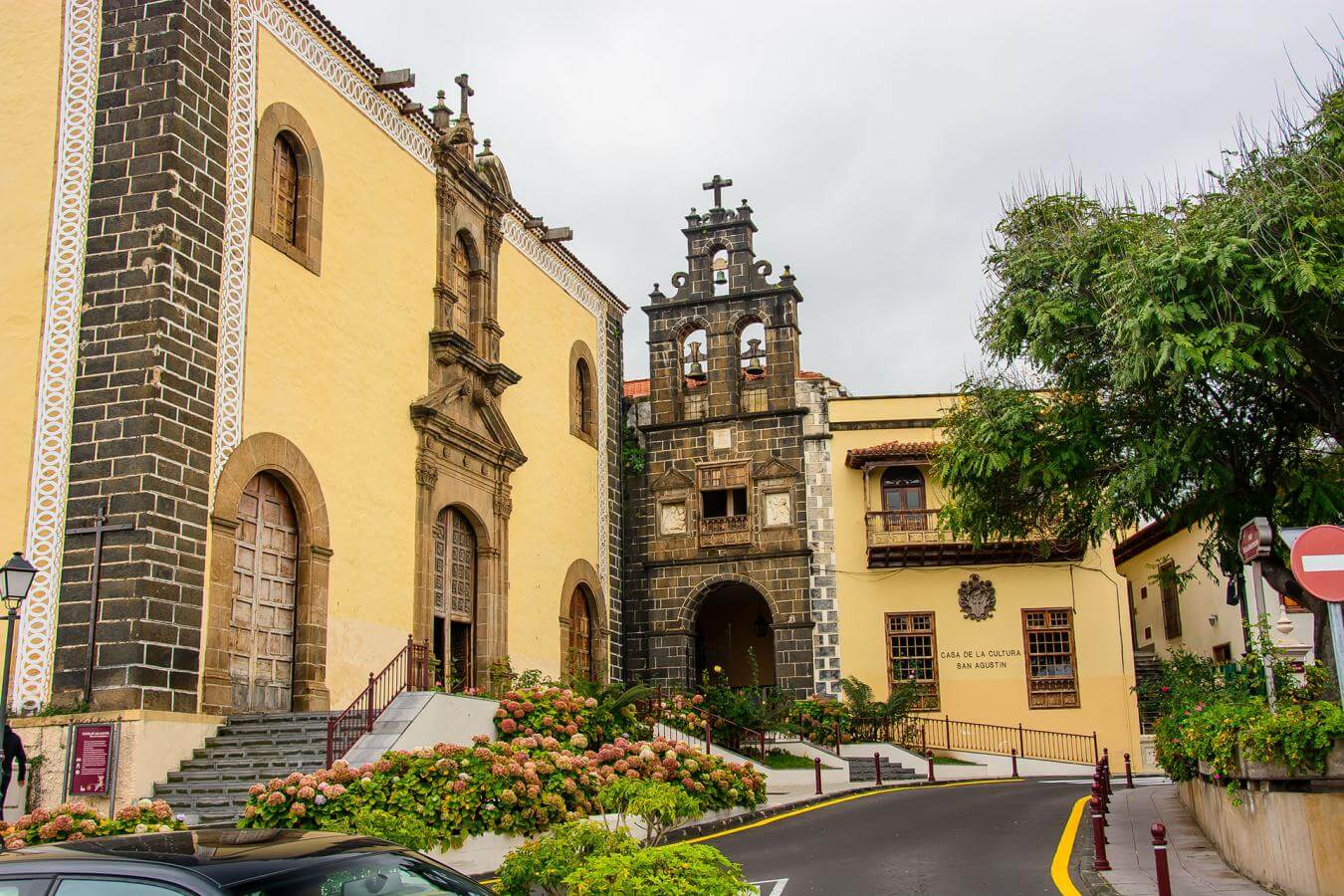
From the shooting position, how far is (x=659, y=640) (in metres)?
28.4

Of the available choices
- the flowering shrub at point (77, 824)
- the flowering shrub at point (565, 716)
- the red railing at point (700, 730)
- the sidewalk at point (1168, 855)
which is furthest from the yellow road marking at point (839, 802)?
the flowering shrub at point (77, 824)

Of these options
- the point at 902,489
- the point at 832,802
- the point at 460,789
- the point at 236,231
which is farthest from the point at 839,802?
the point at 236,231

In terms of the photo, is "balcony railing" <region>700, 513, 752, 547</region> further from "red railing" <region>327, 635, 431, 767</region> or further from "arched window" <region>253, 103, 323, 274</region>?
"arched window" <region>253, 103, 323, 274</region>

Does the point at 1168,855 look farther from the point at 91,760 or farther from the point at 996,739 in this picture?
the point at 996,739

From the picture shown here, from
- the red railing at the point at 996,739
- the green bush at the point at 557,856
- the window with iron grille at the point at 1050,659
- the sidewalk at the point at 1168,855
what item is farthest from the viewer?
the window with iron grille at the point at 1050,659

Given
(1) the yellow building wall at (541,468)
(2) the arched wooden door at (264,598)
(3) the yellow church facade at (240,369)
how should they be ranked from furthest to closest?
(1) the yellow building wall at (541,468)
(2) the arched wooden door at (264,598)
(3) the yellow church facade at (240,369)

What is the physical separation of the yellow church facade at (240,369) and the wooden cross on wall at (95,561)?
0.03 m

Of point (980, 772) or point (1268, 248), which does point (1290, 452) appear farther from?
point (980, 772)

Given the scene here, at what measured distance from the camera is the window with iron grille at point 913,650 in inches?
1083

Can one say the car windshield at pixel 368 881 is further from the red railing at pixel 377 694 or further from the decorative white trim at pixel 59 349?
the decorative white trim at pixel 59 349

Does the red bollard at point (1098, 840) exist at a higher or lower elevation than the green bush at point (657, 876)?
lower

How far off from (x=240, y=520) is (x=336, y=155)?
577cm

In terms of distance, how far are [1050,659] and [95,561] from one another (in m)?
19.8

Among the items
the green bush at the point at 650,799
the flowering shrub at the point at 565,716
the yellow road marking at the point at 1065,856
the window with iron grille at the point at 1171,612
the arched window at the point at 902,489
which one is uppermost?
the arched window at the point at 902,489
